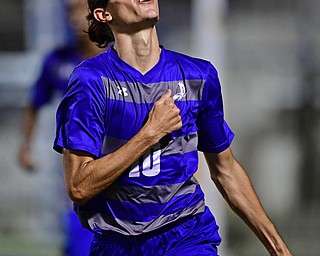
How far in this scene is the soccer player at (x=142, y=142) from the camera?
4.00m

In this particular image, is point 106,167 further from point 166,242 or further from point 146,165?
point 166,242

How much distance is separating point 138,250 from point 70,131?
0.58 metres

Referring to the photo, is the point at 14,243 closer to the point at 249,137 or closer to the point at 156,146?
the point at 249,137

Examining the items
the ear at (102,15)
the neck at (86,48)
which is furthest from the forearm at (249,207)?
the neck at (86,48)

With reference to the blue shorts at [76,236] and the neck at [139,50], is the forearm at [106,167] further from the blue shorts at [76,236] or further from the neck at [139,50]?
the blue shorts at [76,236]

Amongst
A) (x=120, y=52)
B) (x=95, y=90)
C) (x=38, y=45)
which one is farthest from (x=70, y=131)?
(x=38, y=45)

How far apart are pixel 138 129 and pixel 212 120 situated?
1.26ft

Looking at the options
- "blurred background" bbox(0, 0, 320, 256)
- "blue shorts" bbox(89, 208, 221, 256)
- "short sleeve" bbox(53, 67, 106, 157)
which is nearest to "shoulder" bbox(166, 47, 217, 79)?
"short sleeve" bbox(53, 67, 106, 157)

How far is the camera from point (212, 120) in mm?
4324

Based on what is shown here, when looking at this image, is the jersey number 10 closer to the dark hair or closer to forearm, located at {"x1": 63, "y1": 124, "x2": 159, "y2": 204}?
forearm, located at {"x1": 63, "y1": 124, "x2": 159, "y2": 204}

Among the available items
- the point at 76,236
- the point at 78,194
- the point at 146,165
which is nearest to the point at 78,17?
the point at 76,236

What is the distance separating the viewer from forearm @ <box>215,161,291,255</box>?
14.3 feet

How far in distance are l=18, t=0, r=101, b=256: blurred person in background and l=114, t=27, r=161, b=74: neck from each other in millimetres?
2186

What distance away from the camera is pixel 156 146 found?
414 cm
